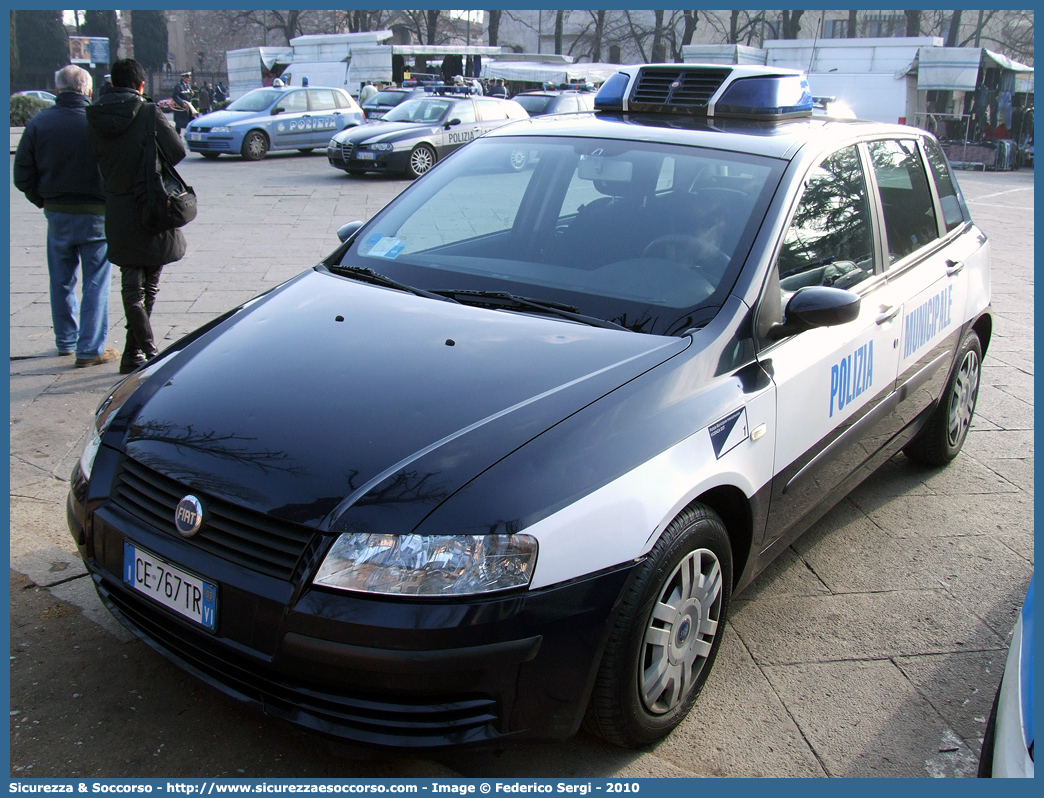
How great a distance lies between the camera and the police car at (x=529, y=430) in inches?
82.7

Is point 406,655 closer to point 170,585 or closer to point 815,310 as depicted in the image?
point 170,585

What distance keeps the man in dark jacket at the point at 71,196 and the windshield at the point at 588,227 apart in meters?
2.75

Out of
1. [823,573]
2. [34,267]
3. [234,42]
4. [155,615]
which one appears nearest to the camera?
[155,615]

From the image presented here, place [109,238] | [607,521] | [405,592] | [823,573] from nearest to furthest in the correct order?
[405,592], [607,521], [823,573], [109,238]

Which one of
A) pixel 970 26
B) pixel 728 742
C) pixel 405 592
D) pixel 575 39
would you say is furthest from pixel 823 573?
pixel 970 26

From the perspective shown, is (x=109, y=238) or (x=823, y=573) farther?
(x=109, y=238)

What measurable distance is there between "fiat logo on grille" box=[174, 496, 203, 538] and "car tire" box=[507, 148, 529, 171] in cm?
204

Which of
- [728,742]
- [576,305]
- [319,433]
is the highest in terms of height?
[576,305]

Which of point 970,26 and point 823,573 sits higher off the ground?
point 970,26

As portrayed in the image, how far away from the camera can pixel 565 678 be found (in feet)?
7.12

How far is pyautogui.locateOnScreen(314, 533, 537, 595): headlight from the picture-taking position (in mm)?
2064

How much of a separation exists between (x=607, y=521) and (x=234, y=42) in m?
75.4

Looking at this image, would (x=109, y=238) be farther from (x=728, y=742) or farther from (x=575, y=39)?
(x=575, y=39)

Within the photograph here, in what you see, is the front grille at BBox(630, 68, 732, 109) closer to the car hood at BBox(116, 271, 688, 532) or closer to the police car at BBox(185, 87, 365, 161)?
the car hood at BBox(116, 271, 688, 532)
